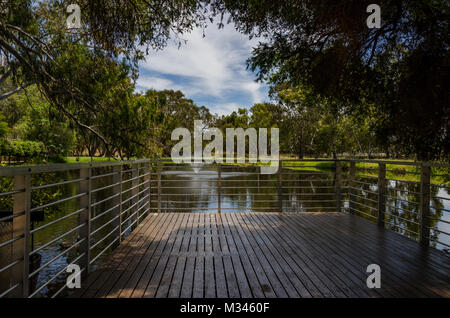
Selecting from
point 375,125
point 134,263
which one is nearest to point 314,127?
point 375,125

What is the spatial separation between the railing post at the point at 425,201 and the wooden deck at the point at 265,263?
155 millimetres

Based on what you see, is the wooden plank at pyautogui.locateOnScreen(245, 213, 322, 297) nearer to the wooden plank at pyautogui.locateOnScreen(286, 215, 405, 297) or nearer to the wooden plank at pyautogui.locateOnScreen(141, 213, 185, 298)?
the wooden plank at pyautogui.locateOnScreen(286, 215, 405, 297)

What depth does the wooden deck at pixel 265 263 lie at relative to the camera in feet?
6.88

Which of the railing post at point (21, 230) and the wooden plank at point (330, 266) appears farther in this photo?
the wooden plank at point (330, 266)

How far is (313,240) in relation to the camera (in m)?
3.36

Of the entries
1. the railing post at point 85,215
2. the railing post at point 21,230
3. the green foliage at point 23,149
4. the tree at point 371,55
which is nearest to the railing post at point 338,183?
the tree at point 371,55

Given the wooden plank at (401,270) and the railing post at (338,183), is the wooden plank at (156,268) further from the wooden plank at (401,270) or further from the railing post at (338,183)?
the railing post at (338,183)

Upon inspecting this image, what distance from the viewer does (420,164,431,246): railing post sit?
3.17 metres

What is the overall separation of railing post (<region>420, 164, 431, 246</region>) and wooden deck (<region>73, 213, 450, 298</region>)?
15 cm
